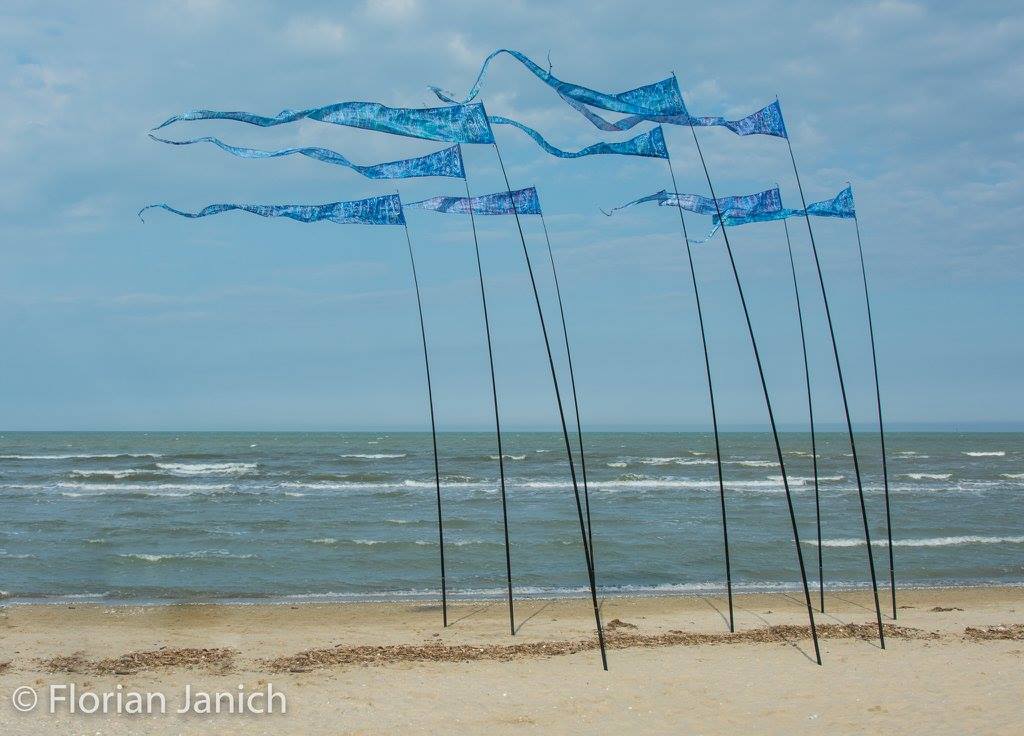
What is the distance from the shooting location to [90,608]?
39.4ft

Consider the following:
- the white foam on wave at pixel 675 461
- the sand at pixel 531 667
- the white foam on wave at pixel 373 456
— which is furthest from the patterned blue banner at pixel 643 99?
the white foam on wave at pixel 373 456

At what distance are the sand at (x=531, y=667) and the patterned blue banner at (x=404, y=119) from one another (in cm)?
492

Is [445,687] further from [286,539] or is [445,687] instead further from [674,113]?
[286,539]

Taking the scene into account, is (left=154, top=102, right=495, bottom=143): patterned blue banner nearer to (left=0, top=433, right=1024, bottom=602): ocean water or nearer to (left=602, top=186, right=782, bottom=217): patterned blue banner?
(left=602, top=186, right=782, bottom=217): patterned blue banner

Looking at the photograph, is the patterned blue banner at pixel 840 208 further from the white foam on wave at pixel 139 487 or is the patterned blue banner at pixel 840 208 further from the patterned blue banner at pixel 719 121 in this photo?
the white foam on wave at pixel 139 487

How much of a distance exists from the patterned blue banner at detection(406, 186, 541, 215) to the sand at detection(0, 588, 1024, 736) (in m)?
4.51

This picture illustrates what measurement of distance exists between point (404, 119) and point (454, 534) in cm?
1306

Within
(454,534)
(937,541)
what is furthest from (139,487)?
(937,541)

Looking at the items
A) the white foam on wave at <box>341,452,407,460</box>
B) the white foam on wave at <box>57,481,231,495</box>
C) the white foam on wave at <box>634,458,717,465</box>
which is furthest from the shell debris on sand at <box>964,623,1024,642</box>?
the white foam on wave at <box>341,452,407,460</box>

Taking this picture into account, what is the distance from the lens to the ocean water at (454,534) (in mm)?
14344

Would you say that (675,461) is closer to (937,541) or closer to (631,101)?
(937,541)

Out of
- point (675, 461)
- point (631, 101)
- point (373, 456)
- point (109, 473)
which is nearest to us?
point (631, 101)

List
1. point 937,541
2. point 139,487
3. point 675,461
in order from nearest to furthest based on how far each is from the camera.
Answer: point 937,541, point 139,487, point 675,461

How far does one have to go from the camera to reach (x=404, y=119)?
8078 millimetres
